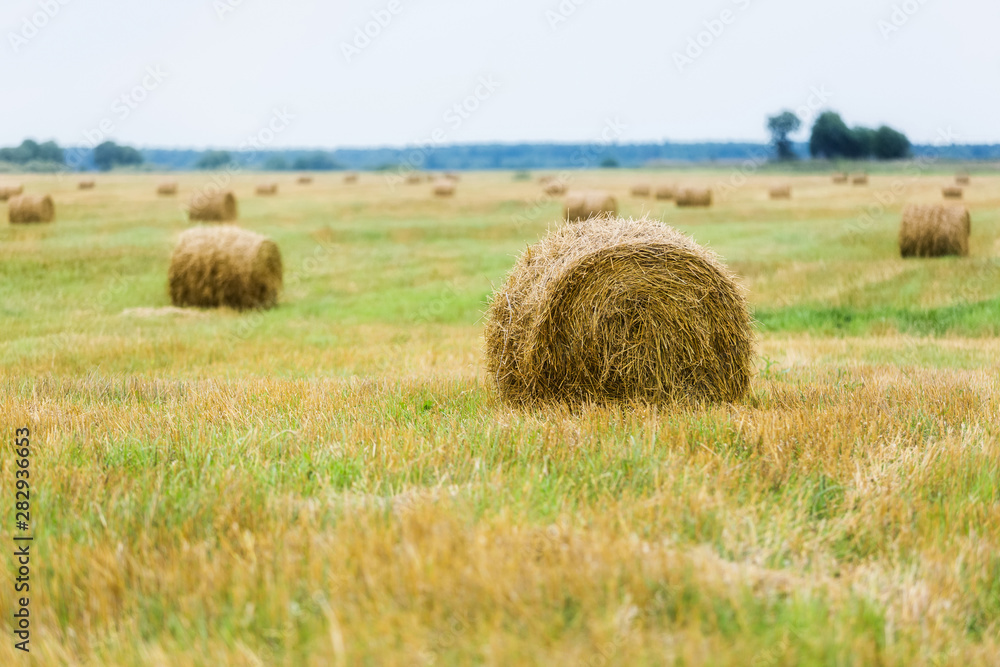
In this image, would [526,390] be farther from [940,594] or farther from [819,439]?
[940,594]

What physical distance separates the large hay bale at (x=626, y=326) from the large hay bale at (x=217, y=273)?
11509mm

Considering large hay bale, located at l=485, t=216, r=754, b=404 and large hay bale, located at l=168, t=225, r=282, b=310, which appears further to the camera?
large hay bale, located at l=168, t=225, r=282, b=310

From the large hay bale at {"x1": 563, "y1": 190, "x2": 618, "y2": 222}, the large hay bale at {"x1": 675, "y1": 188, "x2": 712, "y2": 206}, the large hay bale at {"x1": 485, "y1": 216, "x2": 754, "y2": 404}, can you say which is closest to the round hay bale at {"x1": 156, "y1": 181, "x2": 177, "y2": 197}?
the large hay bale at {"x1": 563, "y1": 190, "x2": 618, "y2": 222}

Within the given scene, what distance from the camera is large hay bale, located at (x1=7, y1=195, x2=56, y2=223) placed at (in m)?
28.4

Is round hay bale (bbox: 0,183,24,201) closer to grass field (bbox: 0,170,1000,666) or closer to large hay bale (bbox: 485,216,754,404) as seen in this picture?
grass field (bbox: 0,170,1000,666)

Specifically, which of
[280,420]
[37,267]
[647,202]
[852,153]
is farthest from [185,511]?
[852,153]

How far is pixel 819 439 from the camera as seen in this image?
18.4ft

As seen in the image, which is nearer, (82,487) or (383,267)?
(82,487)

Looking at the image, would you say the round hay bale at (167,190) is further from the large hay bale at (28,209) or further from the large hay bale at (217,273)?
the large hay bale at (217,273)

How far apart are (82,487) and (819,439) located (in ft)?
14.6

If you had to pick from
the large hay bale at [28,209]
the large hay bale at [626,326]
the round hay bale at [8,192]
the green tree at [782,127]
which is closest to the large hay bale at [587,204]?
the large hay bale at [28,209]

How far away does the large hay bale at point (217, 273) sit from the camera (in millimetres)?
17875

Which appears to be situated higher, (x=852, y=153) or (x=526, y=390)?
(x=852, y=153)

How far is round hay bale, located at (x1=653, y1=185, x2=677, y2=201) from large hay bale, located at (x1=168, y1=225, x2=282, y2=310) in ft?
94.3
